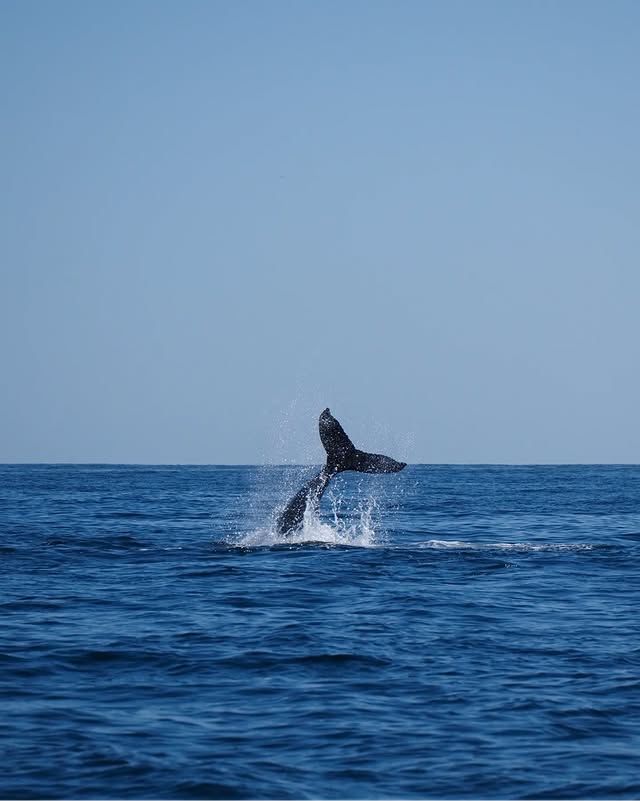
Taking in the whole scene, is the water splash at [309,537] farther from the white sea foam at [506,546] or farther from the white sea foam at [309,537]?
the white sea foam at [506,546]

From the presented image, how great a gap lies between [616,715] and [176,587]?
10.0 meters

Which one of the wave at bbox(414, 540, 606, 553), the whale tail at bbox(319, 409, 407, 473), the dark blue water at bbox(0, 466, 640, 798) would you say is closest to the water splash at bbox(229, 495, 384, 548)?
the dark blue water at bbox(0, 466, 640, 798)

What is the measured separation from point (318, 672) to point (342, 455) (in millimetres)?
12076

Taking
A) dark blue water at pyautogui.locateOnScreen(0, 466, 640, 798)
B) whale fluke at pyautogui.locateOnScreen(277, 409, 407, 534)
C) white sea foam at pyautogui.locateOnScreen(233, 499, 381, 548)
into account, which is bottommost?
dark blue water at pyautogui.locateOnScreen(0, 466, 640, 798)

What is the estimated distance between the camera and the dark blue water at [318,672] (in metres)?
9.66

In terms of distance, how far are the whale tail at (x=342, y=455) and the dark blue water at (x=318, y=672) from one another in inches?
78.2

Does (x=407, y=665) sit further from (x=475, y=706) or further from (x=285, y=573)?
(x=285, y=573)

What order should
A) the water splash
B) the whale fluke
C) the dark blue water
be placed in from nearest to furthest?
the dark blue water, the whale fluke, the water splash

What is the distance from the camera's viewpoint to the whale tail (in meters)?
24.4

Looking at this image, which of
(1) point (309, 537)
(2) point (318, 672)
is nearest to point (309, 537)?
(1) point (309, 537)

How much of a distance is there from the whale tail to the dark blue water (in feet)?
6.52

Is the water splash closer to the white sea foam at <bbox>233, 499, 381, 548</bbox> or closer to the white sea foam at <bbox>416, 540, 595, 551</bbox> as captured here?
the white sea foam at <bbox>233, 499, 381, 548</bbox>

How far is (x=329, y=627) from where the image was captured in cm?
1595

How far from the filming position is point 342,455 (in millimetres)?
25109
